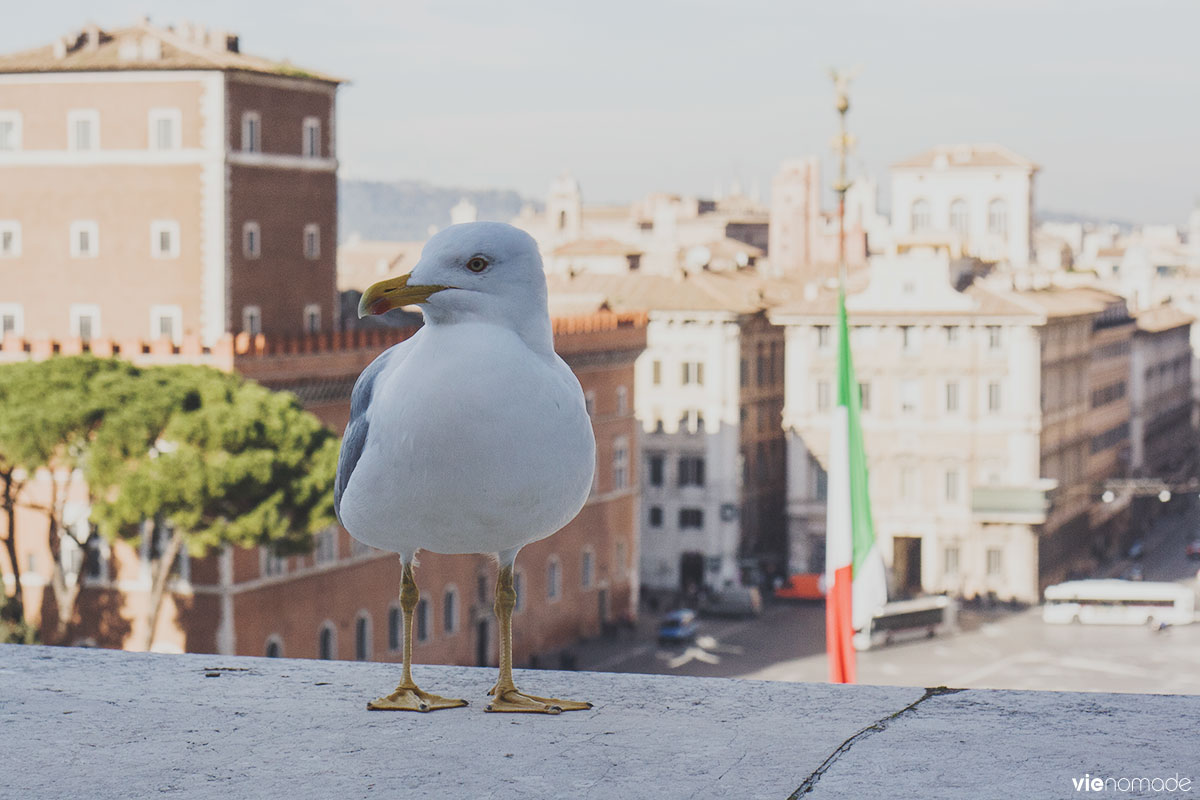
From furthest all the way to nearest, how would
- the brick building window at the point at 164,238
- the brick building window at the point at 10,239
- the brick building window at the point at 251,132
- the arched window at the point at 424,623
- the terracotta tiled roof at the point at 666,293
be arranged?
the terracotta tiled roof at the point at 666,293
the brick building window at the point at 10,239
the brick building window at the point at 251,132
the arched window at the point at 424,623
the brick building window at the point at 164,238

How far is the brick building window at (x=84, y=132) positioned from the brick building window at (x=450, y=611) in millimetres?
12262

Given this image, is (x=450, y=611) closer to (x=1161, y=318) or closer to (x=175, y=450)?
(x=175, y=450)

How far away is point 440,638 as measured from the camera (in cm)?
4456

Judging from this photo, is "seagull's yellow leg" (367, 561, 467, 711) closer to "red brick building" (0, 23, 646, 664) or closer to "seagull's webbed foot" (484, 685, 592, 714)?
"seagull's webbed foot" (484, 685, 592, 714)

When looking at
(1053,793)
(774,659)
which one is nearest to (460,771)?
(1053,793)

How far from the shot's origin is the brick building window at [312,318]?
46.3 m

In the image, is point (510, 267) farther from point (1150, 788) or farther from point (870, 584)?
point (870, 584)

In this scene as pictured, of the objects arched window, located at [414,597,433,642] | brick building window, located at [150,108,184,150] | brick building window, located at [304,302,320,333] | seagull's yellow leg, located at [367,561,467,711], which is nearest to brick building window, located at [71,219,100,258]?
brick building window, located at [150,108,184,150]

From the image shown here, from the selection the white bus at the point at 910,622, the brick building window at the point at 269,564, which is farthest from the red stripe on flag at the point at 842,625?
the white bus at the point at 910,622

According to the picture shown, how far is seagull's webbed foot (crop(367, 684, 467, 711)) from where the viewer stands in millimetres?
5684

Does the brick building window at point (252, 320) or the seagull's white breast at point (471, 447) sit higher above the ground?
the seagull's white breast at point (471, 447)

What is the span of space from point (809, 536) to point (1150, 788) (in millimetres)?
60058

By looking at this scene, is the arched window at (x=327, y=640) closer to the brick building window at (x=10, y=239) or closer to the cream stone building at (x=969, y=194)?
the brick building window at (x=10, y=239)

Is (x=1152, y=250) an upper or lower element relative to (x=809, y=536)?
upper
